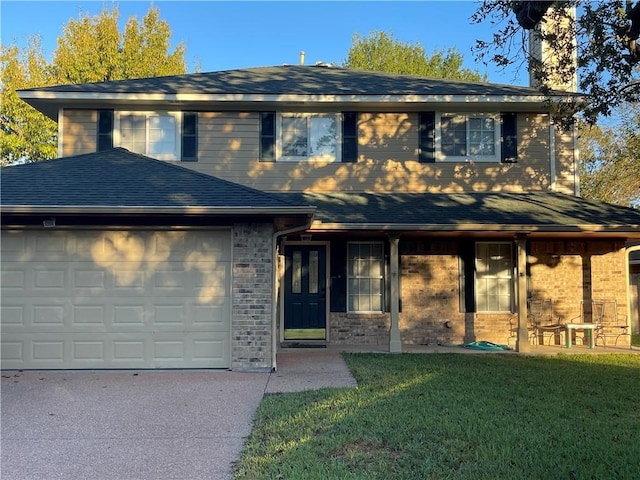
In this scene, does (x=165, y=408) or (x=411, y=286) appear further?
(x=411, y=286)

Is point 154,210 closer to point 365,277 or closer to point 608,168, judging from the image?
point 365,277

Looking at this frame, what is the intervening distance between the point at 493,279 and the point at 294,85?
261 inches

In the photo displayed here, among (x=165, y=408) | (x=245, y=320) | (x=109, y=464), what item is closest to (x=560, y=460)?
(x=109, y=464)

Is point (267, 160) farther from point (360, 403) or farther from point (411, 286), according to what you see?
point (360, 403)

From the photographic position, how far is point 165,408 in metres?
6.22

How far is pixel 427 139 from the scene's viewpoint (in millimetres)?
11930

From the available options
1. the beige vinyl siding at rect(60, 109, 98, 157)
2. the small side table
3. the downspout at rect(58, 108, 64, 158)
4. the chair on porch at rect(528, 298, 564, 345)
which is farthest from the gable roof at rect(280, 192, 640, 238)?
the downspout at rect(58, 108, 64, 158)

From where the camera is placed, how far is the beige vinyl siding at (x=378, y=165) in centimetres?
1182

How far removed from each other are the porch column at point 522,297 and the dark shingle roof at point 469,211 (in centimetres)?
63

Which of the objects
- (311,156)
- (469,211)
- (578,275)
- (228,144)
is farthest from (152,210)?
(578,275)

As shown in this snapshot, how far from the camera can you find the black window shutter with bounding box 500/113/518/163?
39.3 ft

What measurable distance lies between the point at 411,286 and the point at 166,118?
6.88 meters

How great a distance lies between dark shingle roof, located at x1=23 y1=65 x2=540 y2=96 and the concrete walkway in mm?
6430

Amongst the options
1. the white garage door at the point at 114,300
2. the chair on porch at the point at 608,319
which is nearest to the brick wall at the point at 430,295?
the chair on porch at the point at 608,319
